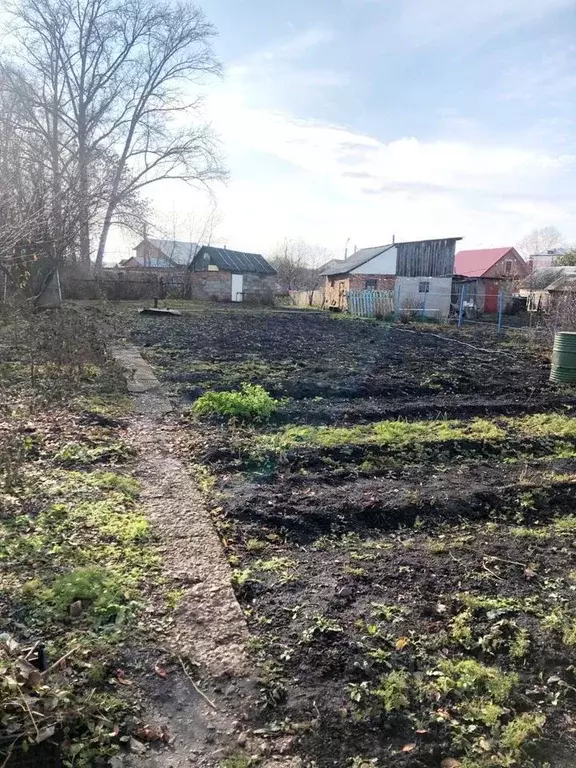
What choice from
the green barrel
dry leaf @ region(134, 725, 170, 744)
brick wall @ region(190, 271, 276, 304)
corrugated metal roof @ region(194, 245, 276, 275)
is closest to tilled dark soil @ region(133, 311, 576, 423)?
the green barrel

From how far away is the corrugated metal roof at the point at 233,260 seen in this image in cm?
3625

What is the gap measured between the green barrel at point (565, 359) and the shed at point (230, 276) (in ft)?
78.8

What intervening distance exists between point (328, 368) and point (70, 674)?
24.4 ft

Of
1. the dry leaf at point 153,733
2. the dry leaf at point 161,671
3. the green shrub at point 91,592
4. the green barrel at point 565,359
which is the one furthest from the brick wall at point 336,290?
the dry leaf at point 153,733

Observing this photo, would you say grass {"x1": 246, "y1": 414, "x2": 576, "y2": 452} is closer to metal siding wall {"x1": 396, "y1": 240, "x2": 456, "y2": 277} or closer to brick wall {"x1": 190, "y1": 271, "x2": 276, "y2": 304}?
metal siding wall {"x1": 396, "y1": 240, "x2": 456, "y2": 277}

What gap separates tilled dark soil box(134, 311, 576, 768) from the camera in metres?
2.15

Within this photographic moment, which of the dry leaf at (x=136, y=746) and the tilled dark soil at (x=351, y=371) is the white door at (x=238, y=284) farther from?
the dry leaf at (x=136, y=746)

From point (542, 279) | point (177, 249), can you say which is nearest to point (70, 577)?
point (542, 279)

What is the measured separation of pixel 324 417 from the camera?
20.7 ft

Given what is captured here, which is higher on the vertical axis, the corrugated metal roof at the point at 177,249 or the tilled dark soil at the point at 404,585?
the corrugated metal roof at the point at 177,249

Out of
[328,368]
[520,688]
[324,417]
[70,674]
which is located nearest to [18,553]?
[70,674]

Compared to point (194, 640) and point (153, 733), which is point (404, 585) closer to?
point (194, 640)

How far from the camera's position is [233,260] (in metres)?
37.1

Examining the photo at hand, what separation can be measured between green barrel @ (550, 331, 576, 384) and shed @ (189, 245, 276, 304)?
78.8ft
